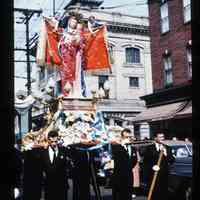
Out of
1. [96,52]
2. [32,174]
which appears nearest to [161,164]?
[32,174]

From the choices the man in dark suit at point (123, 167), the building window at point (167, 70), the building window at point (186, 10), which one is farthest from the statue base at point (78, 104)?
the building window at point (167, 70)

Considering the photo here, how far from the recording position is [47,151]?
8930 millimetres

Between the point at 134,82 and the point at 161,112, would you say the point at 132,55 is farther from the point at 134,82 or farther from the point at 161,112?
the point at 161,112

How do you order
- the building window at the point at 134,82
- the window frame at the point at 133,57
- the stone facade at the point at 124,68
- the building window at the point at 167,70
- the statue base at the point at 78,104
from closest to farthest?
1. the statue base at the point at 78,104
2. the building window at the point at 167,70
3. the stone facade at the point at 124,68
4. the building window at the point at 134,82
5. the window frame at the point at 133,57

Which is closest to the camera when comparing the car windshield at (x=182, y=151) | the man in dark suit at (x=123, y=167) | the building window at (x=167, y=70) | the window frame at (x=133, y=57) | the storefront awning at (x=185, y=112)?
the man in dark suit at (x=123, y=167)

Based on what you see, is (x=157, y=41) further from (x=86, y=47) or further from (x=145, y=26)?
(x=86, y=47)

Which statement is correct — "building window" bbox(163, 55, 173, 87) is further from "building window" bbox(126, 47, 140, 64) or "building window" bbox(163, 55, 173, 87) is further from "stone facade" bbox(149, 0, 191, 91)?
"building window" bbox(126, 47, 140, 64)

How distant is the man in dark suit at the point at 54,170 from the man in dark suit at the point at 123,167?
47.8 inches

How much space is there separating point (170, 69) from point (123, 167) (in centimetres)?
1602

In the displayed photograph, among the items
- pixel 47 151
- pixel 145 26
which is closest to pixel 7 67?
pixel 47 151

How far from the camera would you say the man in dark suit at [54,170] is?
29.4 feet

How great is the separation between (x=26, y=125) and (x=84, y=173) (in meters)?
15.6

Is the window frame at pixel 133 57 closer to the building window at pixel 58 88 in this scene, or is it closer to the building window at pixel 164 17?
the building window at pixel 164 17

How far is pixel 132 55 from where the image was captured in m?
38.7
